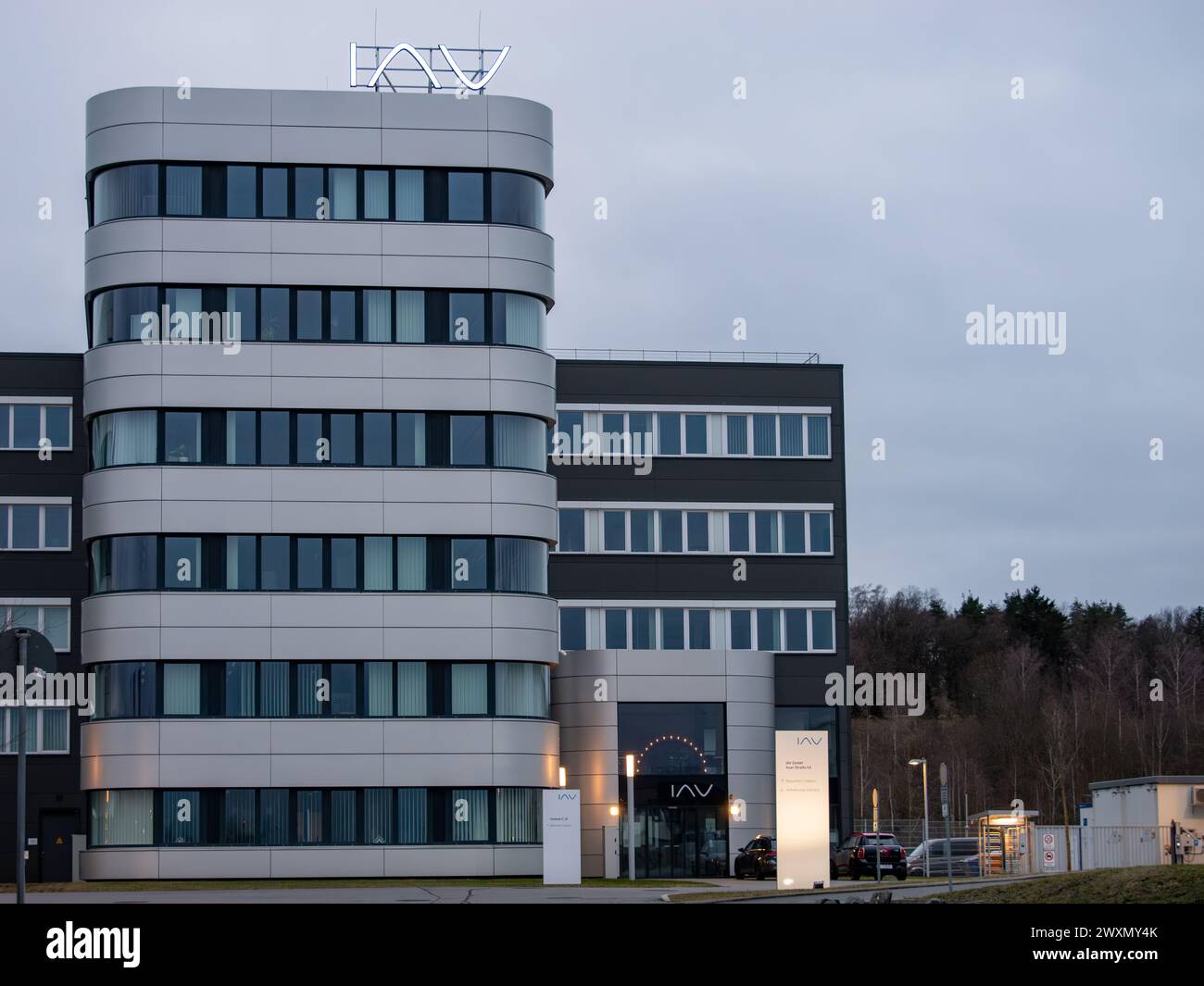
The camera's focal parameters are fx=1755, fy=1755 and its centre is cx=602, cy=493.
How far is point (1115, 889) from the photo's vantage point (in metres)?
21.4

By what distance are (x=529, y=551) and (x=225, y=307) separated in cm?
1190

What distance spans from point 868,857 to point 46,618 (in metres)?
29.1

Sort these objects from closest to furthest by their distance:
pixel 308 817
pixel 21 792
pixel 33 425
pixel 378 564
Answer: pixel 21 792
pixel 308 817
pixel 378 564
pixel 33 425

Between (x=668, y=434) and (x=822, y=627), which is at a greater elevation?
(x=668, y=434)

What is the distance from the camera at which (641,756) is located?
58.4 m

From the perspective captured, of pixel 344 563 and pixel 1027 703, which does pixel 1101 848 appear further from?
pixel 1027 703

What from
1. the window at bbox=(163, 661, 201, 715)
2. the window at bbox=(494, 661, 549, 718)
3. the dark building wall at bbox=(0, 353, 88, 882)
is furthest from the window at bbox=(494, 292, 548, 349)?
the dark building wall at bbox=(0, 353, 88, 882)

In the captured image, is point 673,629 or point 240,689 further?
point 673,629

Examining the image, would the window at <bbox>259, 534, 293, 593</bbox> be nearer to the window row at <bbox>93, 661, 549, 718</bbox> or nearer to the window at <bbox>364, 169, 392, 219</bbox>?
the window row at <bbox>93, 661, 549, 718</bbox>

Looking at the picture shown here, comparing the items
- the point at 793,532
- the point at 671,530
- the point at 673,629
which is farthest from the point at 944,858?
the point at 671,530

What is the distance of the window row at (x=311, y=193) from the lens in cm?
5347

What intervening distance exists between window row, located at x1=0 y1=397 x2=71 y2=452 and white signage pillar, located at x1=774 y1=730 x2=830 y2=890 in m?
33.6

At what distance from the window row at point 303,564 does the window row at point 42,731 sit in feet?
27.2

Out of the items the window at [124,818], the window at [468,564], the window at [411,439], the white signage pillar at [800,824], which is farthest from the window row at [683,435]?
the white signage pillar at [800,824]
